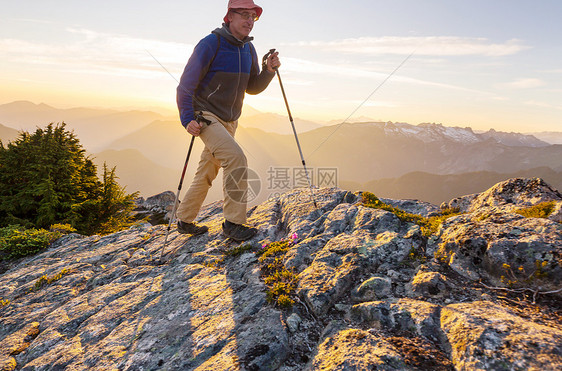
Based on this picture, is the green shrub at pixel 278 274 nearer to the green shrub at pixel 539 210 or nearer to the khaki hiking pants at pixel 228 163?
the khaki hiking pants at pixel 228 163

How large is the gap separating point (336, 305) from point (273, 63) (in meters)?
6.58

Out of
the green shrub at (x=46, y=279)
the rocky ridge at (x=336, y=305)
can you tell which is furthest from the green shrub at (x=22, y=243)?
the rocky ridge at (x=336, y=305)

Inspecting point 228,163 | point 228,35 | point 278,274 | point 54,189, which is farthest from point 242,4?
point 54,189

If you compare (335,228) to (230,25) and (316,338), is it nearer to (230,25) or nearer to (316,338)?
(316,338)

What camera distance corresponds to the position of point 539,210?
5.37m

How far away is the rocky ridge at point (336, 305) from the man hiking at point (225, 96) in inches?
50.1

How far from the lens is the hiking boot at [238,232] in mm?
7203

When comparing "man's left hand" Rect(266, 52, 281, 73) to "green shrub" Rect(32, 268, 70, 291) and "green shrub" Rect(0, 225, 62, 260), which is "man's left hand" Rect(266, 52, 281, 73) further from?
"green shrub" Rect(0, 225, 62, 260)

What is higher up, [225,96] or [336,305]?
[225,96]

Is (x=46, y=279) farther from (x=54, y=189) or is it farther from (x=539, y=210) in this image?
(x=539, y=210)

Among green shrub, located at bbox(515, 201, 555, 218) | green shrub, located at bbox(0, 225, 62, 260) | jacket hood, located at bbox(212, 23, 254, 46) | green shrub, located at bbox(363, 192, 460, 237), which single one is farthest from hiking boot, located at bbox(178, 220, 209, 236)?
green shrub, located at bbox(515, 201, 555, 218)

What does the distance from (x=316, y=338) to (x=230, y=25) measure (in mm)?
7019

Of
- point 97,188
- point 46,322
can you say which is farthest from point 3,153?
point 46,322

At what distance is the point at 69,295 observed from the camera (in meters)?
6.53
